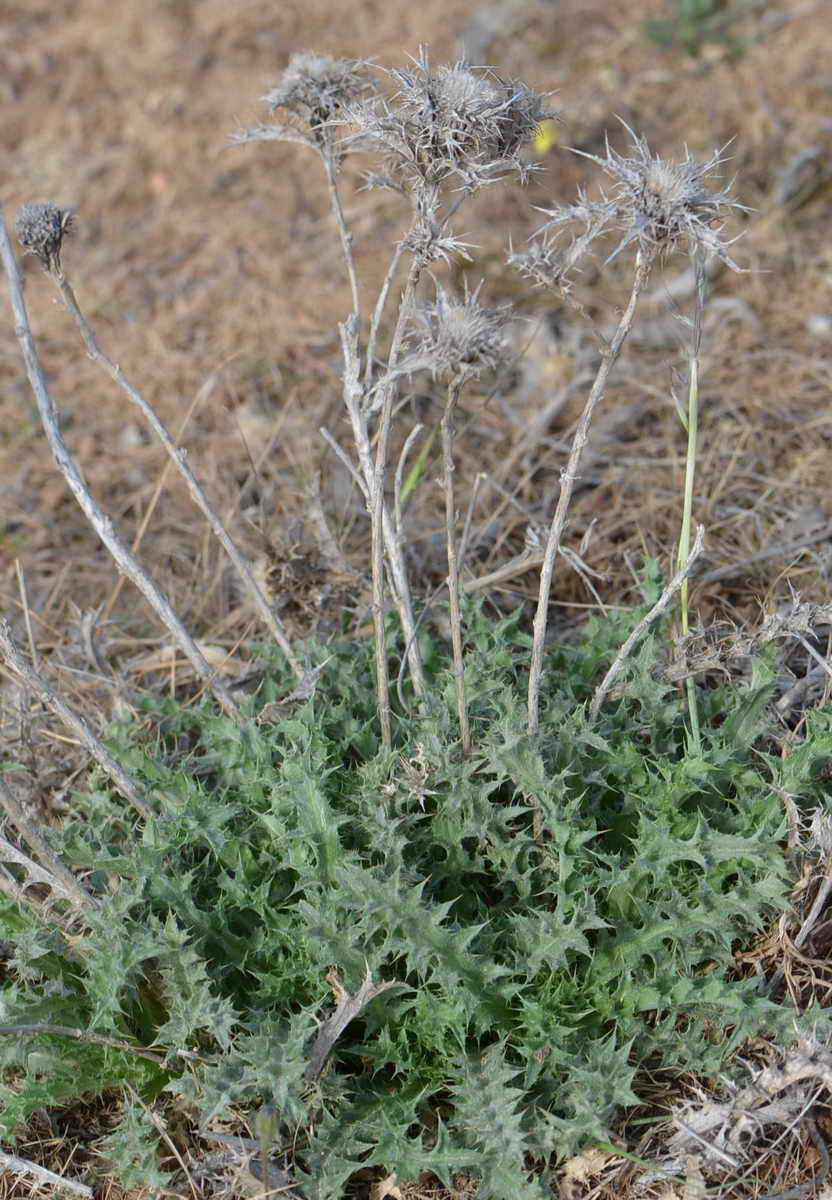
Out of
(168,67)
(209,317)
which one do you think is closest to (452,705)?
(209,317)

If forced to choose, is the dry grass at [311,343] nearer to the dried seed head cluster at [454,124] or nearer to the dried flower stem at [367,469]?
the dried flower stem at [367,469]

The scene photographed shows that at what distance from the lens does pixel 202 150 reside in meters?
5.97

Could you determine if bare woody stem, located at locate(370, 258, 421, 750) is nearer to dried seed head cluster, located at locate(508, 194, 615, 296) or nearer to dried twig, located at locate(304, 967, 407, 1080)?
dried seed head cluster, located at locate(508, 194, 615, 296)

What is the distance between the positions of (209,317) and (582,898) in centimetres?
363

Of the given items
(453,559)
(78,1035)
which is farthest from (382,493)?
(78,1035)

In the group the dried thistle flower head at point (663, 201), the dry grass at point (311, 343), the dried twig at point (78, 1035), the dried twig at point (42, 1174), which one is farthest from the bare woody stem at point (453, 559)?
the dried twig at point (42, 1174)

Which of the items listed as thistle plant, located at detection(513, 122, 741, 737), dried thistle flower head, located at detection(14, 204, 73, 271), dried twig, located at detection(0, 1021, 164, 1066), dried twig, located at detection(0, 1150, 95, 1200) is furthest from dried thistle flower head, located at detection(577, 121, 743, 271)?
dried twig, located at detection(0, 1150, 95, 1200)

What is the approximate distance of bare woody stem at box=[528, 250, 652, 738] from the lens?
6.39 feet

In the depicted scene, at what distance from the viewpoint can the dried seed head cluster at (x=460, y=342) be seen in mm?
1940

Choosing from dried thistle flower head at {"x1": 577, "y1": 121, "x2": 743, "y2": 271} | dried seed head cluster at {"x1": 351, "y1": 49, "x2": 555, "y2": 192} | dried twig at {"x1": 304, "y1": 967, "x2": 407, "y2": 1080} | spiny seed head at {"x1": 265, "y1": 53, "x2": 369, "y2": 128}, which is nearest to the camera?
dried thistle flower head at {"x1": 577, "y1": 121, "x2": 743, "y2": 271}

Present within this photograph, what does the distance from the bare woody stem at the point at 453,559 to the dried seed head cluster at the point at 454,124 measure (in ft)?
1.33

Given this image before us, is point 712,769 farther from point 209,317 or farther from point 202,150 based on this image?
point 202,150

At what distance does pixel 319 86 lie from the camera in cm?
243

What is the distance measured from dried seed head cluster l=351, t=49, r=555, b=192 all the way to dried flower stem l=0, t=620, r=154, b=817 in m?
1.25
